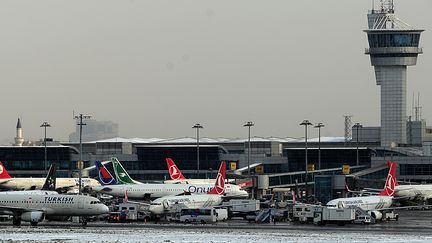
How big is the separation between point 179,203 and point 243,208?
7736mm

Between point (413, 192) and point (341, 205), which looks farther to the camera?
point (413, 192)

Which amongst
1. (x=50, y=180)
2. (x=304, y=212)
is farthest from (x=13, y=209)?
(x=50, y=180)

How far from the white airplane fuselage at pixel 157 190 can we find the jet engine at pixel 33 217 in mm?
51396

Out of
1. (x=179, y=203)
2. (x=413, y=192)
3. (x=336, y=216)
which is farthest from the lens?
(x=413, y=192)

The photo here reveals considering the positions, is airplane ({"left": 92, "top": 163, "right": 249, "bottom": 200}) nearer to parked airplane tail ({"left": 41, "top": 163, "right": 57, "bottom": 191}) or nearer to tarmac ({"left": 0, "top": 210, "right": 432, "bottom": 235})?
parked airplane tail ({"left": 41, "top": 163, "right": 57, "bottom": 191})

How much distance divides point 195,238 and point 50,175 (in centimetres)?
6655

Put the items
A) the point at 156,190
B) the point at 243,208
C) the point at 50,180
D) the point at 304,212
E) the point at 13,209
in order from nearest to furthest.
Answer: the point at 13,209, the point at 304,212, the point at 243,208, the point at 50,180, the point at 156,190

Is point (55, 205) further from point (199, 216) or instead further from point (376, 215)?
point (376, 215)

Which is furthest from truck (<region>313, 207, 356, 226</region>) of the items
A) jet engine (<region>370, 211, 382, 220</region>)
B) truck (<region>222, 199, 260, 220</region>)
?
truck (<region>222, 199, 260, 220</region>)

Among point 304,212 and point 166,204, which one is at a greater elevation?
point 166,204

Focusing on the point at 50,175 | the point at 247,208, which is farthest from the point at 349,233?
the point at 50,175

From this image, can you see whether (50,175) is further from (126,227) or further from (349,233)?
(349,233)

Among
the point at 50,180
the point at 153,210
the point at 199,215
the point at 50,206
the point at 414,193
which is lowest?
the point at 199,215

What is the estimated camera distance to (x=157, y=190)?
17200 centimetres
